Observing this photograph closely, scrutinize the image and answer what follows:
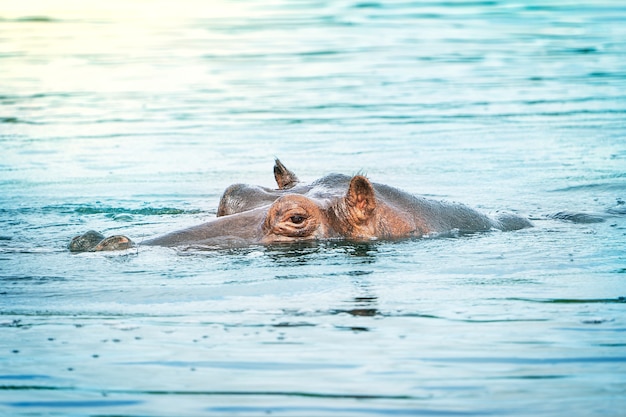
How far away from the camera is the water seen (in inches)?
229

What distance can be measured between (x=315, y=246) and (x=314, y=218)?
190 mm

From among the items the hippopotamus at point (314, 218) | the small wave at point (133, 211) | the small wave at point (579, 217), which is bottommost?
the small wave at point (133, 211)

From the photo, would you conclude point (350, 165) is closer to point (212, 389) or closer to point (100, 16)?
point (212, 389)

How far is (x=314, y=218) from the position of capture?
848 centimetres

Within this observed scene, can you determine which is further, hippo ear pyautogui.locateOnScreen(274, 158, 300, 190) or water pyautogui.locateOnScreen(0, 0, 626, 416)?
hippo ear pyautogui.locateOnScreen(274, 158, 300, 190)

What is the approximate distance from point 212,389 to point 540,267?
306 centimetres

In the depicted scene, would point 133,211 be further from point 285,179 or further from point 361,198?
point 361,198

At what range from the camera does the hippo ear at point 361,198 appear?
826 cm

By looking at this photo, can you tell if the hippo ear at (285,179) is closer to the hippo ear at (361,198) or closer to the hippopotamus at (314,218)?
the hippopotamus at (314,218)

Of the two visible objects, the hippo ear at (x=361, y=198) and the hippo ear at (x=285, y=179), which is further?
the hippo ear at (x=285, y=179)

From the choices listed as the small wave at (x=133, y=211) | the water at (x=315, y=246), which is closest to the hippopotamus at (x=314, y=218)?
the water at (x=315, y=246)

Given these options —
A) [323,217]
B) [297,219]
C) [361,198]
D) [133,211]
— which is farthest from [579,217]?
[133,211]

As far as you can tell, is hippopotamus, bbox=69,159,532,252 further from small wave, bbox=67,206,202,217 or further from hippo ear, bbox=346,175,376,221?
small wave, bbox=67,206,202,217

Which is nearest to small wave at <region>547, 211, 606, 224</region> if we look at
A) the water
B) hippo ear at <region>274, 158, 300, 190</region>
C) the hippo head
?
the water
